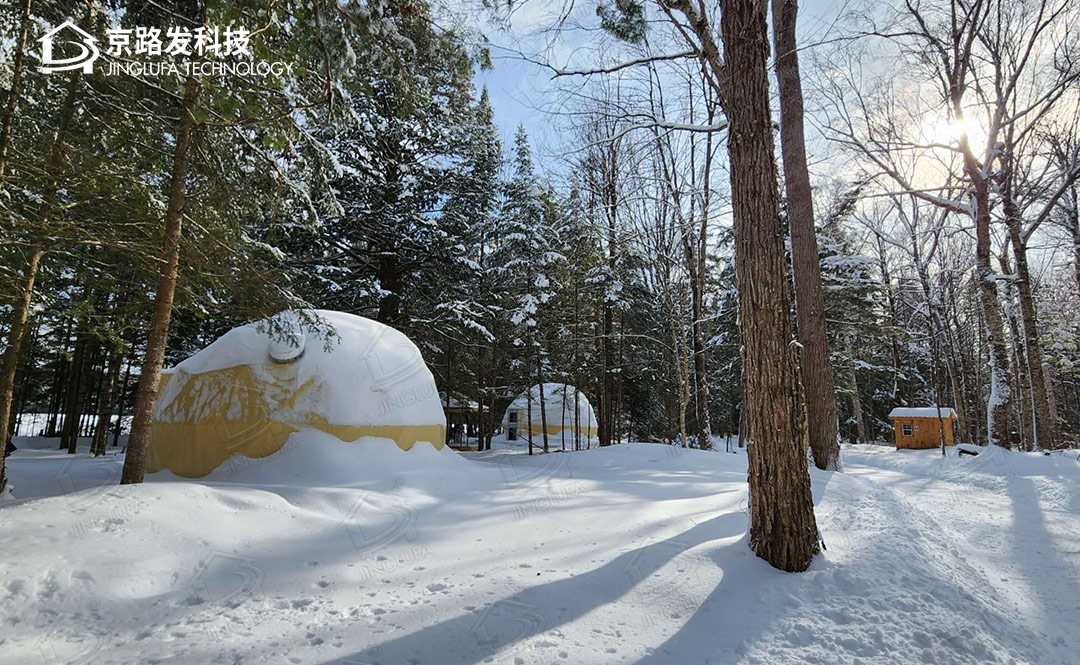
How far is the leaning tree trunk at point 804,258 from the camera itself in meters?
8.22

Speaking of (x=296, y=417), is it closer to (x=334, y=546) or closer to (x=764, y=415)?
(x=334, y=546)

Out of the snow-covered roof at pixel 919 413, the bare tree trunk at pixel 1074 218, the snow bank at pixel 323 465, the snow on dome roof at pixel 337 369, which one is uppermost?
the bare tree trunk at pixel 1074 218

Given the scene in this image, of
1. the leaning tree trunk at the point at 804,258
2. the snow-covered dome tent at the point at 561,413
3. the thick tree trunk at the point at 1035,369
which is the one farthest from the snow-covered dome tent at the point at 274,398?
the thick tree trunk at the point at 1035,369

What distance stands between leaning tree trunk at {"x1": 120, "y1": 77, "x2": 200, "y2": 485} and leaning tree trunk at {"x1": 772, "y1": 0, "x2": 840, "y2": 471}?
28.7 ft

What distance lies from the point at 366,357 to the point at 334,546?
518 cm

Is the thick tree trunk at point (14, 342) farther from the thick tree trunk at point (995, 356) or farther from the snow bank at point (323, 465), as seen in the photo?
the thick tree trunk at point (995, 356)

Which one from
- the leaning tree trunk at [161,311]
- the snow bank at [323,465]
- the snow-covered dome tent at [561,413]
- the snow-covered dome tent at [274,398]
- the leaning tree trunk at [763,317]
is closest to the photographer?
the leaning tree trunk at [763,317]

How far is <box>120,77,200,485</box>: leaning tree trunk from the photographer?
5965 millimetres

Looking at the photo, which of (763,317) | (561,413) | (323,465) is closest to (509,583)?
(763,317)

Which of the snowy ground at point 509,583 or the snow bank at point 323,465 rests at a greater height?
the snow bank at point 323,465

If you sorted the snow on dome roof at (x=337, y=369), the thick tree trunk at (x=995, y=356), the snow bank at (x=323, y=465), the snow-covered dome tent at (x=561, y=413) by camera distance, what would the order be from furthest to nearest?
1. the snow-covered dome tent at (x=561, y=413)
2. the thick tree trunk at (x=995, y=356)
3. the snow on dome roof at (x=337, y=369)
4. the snow bank at (x=323, y=465)

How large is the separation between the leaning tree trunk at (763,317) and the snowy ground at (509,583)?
30cm

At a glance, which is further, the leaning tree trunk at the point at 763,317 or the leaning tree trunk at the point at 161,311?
the leaning tree trunk at the point at 161,311

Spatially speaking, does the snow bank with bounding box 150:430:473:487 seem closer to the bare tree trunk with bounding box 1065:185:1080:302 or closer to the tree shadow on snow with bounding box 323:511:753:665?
the tree shadow on snow with bounding box 323:511:753:665
